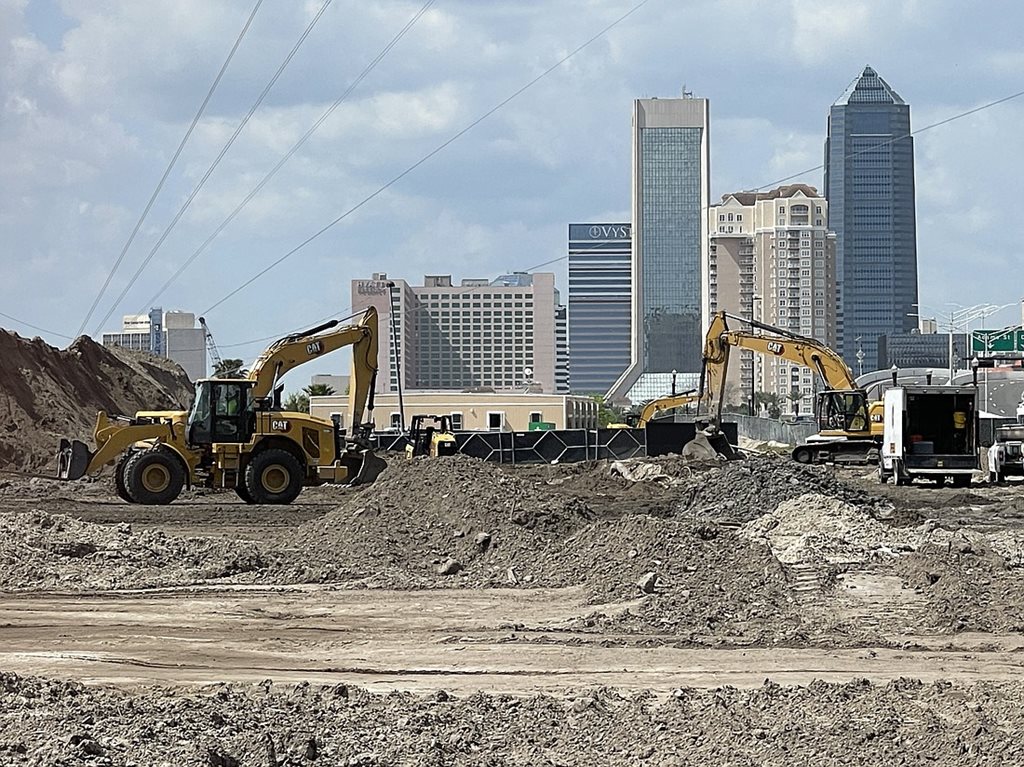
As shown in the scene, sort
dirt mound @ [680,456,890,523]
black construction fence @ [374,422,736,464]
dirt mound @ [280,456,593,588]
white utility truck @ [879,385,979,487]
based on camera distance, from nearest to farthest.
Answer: dirt mound @ [280,456,593,588] < dirt mound @ [680,456,890,523] < white utility truck @ [879,385,979,487] < black construction fence @ [374,422,736,464]

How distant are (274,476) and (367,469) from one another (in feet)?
8.24

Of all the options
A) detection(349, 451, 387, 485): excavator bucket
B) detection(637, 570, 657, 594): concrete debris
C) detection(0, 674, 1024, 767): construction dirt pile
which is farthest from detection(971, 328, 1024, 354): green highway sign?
detection(0, 674, 1024, 767): construction dirt pile

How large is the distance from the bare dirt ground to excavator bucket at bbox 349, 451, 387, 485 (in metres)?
4.37

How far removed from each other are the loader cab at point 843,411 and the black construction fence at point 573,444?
19.0ft

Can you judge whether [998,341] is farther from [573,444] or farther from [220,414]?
[220,414]

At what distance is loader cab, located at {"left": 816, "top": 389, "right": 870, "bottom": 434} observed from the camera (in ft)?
134

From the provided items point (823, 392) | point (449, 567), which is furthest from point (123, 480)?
point (823, 392)

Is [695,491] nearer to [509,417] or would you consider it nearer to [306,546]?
[306,546]

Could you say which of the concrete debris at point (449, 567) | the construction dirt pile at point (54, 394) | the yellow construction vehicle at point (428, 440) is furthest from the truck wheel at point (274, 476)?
the construction dirt pile at point (54, 394)

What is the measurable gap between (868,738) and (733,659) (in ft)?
11.2

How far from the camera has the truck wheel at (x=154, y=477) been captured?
2711 cm

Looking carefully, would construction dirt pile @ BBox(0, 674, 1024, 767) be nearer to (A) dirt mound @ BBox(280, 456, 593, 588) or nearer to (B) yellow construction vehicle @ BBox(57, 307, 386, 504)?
(A) dirt mound @ BBox(280, 456, 593, 588)

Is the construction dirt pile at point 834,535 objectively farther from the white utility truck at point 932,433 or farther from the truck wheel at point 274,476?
the white utility truck at point 932,433

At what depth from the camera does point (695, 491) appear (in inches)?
951
